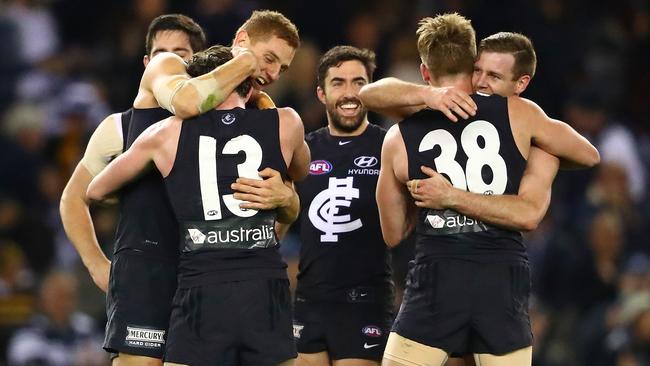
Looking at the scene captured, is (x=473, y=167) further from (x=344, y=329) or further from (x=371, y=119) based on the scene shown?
(x=371, y=119)

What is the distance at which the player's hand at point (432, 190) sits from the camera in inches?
241

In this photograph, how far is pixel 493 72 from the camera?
6395 mm

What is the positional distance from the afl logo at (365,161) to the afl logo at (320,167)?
17 centimetres

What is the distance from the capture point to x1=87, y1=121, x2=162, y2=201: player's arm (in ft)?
20.0

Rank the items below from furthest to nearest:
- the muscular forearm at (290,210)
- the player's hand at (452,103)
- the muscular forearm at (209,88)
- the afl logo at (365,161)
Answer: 1. the afl logo at (365,161)
2. the muscular forearm at (290,210)
3. the player's hand at (452,103)
4. the muscular forearm at (209,88)

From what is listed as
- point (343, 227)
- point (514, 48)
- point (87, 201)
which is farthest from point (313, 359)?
point (514, 48)

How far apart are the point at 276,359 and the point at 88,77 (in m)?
7.78

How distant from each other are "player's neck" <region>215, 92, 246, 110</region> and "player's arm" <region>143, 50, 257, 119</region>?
94 mm

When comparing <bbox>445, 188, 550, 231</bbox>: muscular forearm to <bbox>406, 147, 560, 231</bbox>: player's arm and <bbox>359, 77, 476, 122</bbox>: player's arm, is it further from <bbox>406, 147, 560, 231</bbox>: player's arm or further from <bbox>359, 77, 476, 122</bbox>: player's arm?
<bbox>359, 77, 476, 122</bbox>: player's arm

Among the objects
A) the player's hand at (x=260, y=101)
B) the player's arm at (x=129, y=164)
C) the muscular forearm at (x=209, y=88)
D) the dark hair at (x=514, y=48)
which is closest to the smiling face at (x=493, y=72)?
the dark hair at (x=514, y=48)

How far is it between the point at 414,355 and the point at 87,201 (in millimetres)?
1946

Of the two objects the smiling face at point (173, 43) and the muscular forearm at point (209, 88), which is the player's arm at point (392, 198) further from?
the smiling face at point (173, 43)

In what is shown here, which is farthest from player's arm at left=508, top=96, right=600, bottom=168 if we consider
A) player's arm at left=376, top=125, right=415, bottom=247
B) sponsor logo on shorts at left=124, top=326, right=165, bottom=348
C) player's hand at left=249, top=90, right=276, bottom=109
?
sponsor logo on shorts at left=124, top=326, right=165, bottom=348

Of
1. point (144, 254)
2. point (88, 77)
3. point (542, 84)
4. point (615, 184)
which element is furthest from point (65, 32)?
point (144, 254)
